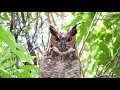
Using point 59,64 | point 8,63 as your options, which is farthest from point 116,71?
point 8,63

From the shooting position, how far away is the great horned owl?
1851 mm

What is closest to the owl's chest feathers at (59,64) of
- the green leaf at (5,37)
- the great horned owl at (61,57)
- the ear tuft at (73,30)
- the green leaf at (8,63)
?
the great horned owl at (61,57)

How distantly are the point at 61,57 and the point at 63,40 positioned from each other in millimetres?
104

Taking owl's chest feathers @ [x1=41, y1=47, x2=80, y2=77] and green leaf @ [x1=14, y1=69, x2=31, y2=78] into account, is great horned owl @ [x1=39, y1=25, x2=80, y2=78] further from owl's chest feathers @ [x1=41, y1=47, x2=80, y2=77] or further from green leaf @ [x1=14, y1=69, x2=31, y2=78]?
green leaf @ [x1=14, y1=69, x2=31, y2=78]

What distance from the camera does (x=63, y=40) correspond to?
6.17 feet

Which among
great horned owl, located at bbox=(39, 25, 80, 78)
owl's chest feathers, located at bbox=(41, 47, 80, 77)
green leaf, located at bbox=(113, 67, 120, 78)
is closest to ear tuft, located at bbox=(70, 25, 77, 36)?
great horned owl, located at bbox=(39, 25, 80, 78)

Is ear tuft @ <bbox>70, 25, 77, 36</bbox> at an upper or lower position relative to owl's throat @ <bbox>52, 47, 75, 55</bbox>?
upper

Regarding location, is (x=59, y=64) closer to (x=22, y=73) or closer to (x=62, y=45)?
(x=62, y=45)

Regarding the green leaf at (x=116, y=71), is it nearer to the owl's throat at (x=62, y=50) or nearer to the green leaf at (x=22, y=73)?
the owl's throat at (x=62, y=50)
